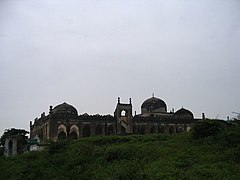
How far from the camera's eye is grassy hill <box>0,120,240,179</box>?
15430 millimetres

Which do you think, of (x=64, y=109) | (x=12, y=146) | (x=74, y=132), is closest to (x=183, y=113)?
(x=74, y=132)

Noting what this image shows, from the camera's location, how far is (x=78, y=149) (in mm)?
22438

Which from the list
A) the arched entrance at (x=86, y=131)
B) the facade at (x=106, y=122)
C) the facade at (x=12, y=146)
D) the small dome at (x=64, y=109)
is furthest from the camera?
the small dome at (x=64, y=109)

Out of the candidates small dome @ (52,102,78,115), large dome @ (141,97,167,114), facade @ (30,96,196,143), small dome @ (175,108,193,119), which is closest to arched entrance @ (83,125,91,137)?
facade @ (30,96,196,143)

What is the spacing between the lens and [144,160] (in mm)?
18047

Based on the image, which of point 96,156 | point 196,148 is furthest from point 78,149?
point 196,148

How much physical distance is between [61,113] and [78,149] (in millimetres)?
16632

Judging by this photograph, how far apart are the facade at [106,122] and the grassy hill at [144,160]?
1358 centimetres

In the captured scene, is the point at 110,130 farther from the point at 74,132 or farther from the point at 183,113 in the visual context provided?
the point at 183,113

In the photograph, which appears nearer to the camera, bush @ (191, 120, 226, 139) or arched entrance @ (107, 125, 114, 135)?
bush @ (191, 120, 226, 139)

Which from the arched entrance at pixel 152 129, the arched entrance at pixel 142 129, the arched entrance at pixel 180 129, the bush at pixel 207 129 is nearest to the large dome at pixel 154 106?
the arched entrance at pixel 180 129

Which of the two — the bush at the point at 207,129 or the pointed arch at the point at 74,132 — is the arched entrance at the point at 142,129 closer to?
the pointed arch at the point at 74,132

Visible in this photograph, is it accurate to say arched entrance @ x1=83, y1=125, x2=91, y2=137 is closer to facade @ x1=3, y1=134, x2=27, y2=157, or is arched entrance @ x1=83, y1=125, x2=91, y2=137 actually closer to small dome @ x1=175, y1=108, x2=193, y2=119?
facade @ x1=3, y1=134, x2=27, y2=157

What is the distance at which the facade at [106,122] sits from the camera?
124 feet
